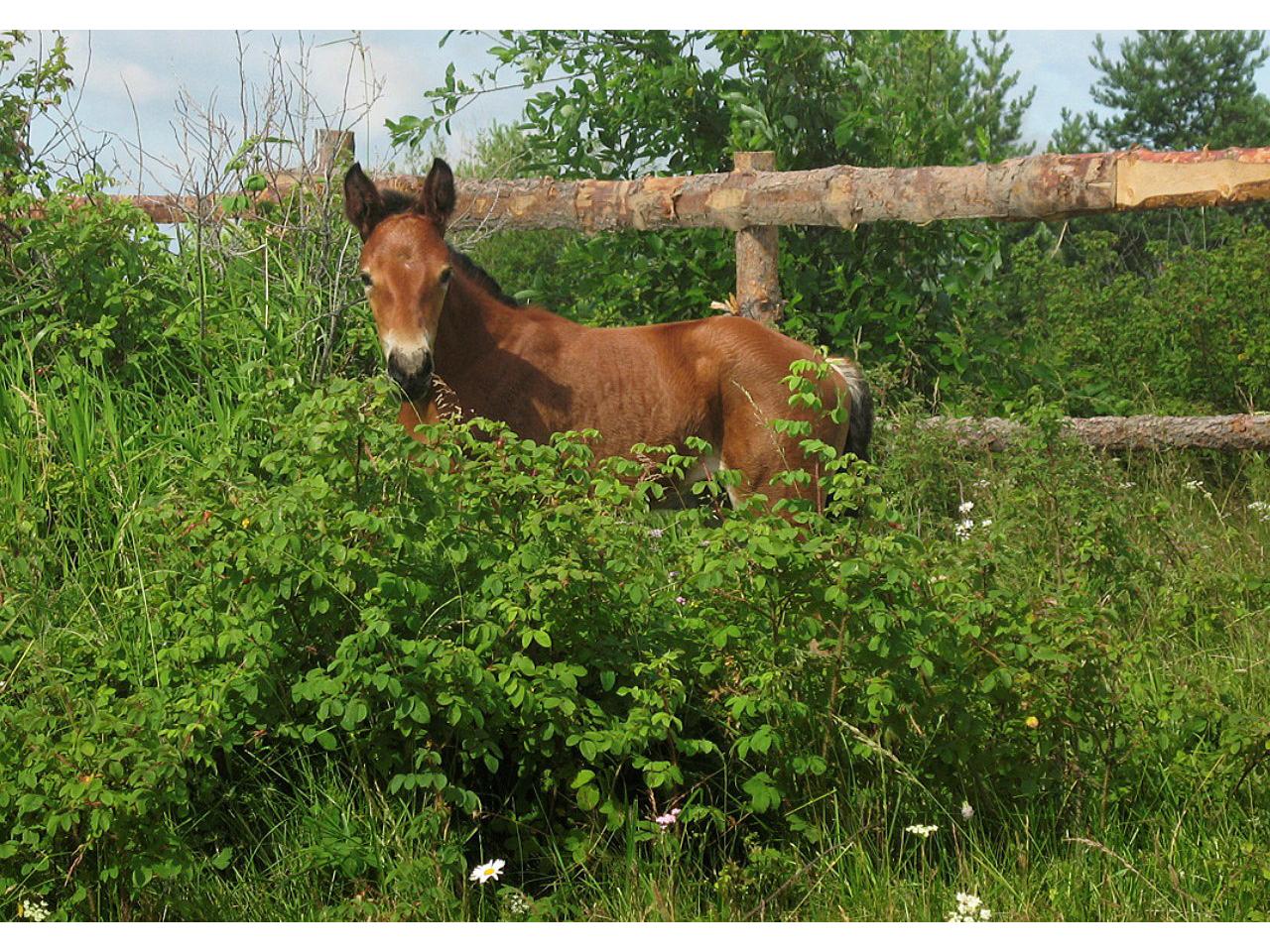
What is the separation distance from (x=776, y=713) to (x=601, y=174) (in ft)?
22.7

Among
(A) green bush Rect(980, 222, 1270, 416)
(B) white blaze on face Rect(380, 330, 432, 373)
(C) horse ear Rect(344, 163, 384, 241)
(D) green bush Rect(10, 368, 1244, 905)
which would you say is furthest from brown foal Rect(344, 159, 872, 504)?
(A) green bush Rect(980, 222, 1270, 416)

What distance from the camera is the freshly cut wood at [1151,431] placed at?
8.37m

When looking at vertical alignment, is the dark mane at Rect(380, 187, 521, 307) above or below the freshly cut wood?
above

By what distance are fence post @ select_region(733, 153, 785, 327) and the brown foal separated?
170 cm

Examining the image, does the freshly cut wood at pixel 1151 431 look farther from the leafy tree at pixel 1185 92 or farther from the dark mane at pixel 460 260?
the leafy tree at pixel 1185 92

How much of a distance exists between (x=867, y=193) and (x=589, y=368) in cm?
262

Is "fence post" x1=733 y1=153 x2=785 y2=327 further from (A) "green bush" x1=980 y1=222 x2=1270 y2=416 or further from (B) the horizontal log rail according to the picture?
(A) "green bush" x1=980 y1=222 x2=1270 y2=416

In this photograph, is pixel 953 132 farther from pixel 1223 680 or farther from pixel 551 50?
pixel 1223 680

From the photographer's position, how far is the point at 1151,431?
868 centimetres

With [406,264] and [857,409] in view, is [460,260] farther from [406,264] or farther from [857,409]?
[857,409]

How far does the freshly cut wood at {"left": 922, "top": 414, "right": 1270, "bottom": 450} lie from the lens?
8.37 m

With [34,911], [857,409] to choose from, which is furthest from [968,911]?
[857,409]

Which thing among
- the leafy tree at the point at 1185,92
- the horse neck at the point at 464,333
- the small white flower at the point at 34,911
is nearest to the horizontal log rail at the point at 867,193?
the horse neck at the point at 464,333

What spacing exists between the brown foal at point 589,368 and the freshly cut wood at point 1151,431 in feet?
4.81
